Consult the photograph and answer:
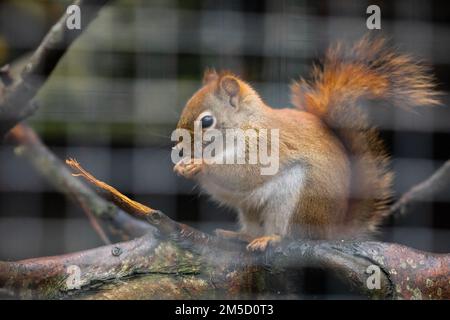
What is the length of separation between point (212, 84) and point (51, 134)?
0.81 meters

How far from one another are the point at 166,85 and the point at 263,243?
24.7 inches

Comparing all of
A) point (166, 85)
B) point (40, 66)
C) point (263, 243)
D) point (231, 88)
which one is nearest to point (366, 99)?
point (231, 88)

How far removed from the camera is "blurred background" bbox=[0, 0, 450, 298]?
189 centimetres

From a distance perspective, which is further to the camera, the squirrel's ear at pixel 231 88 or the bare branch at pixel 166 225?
the squirrel's ear at pixel 231 88

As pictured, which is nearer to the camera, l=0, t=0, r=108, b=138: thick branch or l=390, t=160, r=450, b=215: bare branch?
l=0, t=0, r=108, b=138: thick branch

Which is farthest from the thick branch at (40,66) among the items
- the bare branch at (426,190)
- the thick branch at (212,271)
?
the bare branch at (426,190)

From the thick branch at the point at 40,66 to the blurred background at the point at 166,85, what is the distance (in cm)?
30

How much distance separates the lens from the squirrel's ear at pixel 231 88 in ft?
5.41

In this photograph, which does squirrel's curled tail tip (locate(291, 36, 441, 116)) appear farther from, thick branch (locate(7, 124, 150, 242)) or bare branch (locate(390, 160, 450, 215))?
thick branch (locate(7, 124, 150, 242))

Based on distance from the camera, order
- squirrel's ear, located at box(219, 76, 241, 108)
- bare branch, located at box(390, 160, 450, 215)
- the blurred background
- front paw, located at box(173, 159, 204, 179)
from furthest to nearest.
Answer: bare branch, located at box(390, 160, 450, 215), the blurred background, squirrel's ear, located at box(219, 76, 241, 108), front paw, located at box(173, 159, 204, 179)

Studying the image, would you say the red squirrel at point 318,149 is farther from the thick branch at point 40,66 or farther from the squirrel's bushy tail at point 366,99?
the thick branch at point 40,66

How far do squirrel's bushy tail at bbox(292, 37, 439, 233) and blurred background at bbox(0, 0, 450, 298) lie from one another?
0.09m

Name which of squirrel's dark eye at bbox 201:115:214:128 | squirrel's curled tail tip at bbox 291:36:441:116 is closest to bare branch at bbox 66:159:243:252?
squirrel's dark eye at bbox 201:115:214:128

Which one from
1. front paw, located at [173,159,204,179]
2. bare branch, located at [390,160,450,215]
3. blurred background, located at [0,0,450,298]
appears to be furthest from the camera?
bare branch, located at [390,160,450,215]
